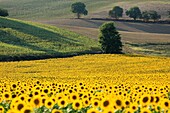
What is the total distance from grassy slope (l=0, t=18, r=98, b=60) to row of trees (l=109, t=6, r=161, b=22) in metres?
40.9

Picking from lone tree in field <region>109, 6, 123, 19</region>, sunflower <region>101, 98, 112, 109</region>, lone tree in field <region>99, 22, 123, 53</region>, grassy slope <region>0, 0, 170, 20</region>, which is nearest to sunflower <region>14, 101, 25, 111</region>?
sunflower <region>101, 98, 112, 109</region>

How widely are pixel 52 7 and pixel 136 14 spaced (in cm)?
3887

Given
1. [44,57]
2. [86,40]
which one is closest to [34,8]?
[86,40]

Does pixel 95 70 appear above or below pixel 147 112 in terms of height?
below

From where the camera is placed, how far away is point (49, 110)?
10219 mm

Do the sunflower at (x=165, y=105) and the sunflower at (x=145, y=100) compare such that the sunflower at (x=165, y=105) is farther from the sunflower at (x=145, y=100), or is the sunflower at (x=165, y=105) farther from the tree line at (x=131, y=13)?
the tree line at (x=131, y=13)

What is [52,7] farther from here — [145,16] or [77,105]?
[77,105]

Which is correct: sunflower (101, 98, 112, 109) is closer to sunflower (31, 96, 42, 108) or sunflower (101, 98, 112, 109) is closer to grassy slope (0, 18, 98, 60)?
sunflower (31, 96, 42, 108)

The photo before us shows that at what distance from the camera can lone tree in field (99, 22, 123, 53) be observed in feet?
253

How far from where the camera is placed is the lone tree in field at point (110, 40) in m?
77.2

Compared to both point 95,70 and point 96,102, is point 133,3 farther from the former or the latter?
point 96,102

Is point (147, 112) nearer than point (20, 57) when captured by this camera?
Yes

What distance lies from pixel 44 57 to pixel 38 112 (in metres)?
58.6

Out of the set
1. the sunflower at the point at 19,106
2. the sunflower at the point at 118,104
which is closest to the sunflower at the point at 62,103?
the sunflower at the point at 118,104
